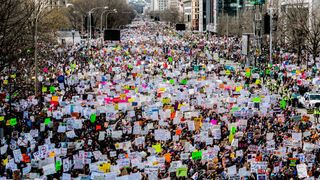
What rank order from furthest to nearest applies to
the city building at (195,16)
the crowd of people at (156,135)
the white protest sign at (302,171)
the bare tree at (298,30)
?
1. the city building at (195,16)
2. the bare tree at (298,30)
3. the crowd of people at (156,135)
4. the white protest sign at (302,171)

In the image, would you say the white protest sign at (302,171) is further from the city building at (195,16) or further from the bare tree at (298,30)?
the city building at (195,16)

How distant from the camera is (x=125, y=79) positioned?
127ft

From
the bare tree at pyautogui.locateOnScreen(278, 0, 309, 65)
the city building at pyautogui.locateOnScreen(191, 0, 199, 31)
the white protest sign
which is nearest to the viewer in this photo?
the white protest sign

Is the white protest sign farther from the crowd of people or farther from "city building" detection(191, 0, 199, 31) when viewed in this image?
"city building" detection(191, 0, 199, 31)

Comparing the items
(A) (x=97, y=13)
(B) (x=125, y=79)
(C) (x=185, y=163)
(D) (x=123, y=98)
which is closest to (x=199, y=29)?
(A) (x=97, y=13)

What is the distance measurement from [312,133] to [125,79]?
787 inches

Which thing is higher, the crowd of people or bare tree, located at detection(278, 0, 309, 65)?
bare tree, located at detection(278, 0, 309, 65)

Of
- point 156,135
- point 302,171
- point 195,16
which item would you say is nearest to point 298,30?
point 156,135

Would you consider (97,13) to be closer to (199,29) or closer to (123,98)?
(199,29)

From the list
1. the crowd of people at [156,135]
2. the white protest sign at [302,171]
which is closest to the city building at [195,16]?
the crowd of people at [156,135]

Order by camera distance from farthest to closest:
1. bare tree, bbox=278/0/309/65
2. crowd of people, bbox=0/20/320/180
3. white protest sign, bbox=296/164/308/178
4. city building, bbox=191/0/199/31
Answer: city building, bbox=191/0/199/31
bare tree, bbox=278/0/309/65
crowd of people, bbox=0/20/320/180
white protest sign, bbox=296/164/308/178

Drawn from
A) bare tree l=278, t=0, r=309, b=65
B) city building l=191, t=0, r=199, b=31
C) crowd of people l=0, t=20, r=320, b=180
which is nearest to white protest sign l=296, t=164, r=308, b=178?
crowd of people l=0, t=20, r=320, b=180

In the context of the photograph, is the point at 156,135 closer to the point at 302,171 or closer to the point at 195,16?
the point at 302,171

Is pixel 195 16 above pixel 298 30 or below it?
above
